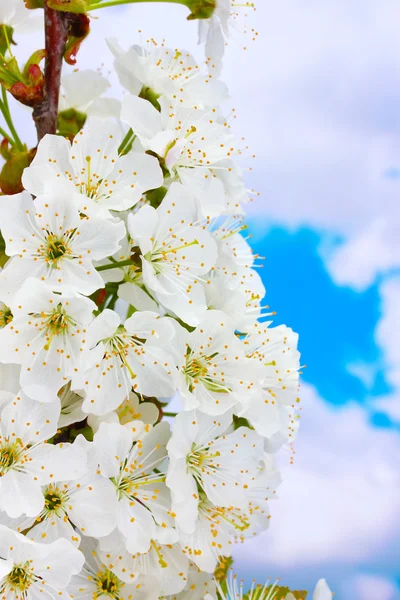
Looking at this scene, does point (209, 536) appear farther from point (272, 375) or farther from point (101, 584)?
point (272, 375)

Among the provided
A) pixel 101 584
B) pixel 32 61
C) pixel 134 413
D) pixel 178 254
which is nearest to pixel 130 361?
pixel 134 413

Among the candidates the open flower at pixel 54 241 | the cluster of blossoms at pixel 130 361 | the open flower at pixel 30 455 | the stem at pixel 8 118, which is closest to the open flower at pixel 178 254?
the cluster of blossoms at pixel 130 361

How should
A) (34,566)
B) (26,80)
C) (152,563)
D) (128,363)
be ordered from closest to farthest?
1. (34,566)
2. (128,363)
3. (152,563)
4. (26,80)

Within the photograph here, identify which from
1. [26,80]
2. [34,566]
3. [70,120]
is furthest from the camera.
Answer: [70,120]

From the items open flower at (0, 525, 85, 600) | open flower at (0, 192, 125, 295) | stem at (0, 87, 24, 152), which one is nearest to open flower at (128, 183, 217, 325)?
open flower at (0, 192, 125, 295)

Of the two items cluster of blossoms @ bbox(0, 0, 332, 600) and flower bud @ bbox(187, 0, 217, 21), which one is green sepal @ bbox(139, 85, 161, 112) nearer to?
cluster of blossoms @ bbox(0, 0, 332, 600)

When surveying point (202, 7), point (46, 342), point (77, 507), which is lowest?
point (77, 507)
